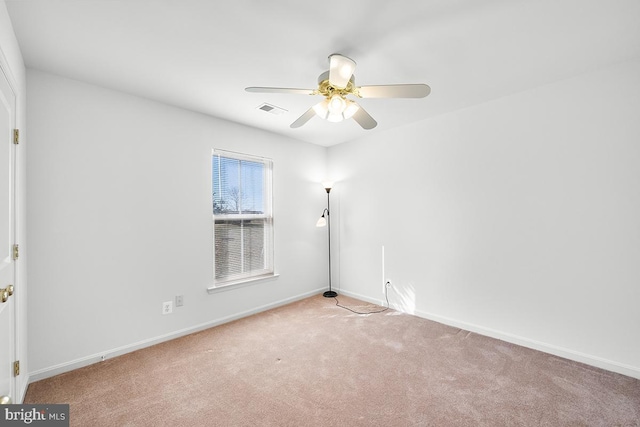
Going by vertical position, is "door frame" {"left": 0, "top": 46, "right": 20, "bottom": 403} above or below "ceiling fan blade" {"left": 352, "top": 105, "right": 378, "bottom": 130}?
below

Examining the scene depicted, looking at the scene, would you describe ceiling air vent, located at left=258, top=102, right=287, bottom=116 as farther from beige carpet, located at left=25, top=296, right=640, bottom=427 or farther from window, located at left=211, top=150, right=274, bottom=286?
beige carpet, located at left=25, top=296, right=640, bottom=427

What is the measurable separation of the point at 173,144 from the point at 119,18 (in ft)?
4.31

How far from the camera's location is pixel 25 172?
6.70 feet

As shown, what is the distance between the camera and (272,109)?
114 inches

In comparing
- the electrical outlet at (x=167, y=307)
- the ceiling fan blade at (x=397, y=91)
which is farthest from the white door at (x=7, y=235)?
the ceiling fan blade at (x=397, y=91)

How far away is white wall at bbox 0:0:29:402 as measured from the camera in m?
1.56

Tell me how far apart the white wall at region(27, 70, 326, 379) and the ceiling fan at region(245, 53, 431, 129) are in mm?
1465

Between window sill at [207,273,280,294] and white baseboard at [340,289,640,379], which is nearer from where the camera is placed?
white baseboard at [340,289,640,379]

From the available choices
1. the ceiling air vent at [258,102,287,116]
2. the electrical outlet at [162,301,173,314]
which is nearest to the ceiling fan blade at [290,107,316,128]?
the ceiling air vent at [258,102,287,116]

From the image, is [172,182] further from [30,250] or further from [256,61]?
[256,61]

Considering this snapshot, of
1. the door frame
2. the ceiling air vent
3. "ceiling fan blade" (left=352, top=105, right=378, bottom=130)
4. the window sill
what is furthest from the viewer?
the window sill

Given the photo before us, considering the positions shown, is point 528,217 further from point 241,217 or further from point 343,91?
point 241,217

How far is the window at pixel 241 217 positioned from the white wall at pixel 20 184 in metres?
1.49

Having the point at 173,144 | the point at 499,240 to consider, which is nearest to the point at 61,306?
the point at 173,144
